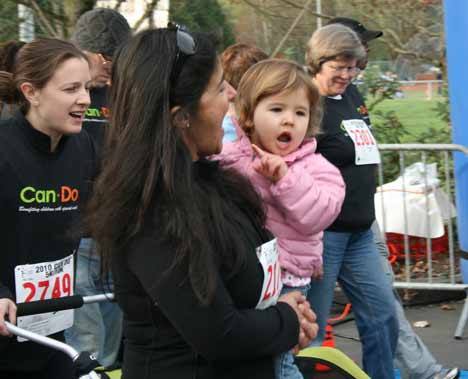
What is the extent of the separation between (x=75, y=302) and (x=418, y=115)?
6473 millimetres

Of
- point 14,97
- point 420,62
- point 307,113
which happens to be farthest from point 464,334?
point 420,62

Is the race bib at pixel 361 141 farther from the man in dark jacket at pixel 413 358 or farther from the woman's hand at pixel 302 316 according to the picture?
the woman's hand at pixel 302 316

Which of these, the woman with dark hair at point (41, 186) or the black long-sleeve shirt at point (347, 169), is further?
the black long-sleeve shirt at point (347, 169)

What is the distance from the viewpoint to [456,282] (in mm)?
6988

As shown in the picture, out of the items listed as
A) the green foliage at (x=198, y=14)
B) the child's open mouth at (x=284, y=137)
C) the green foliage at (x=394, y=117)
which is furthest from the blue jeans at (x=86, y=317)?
the green foliage at (x=394, y=117)

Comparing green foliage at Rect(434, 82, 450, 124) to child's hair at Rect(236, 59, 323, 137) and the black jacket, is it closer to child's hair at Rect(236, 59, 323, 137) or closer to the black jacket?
child's hair at Rect(236, 59, 323, 137)

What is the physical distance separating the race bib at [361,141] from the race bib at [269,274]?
2142 millimetres

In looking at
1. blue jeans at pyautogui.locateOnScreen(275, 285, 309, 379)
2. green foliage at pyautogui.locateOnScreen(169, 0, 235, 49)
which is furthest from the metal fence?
blue jeans at pyautogui.locateOnScreen(275, 285, 309, 379)

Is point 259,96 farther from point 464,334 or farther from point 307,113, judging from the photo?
point 464,334

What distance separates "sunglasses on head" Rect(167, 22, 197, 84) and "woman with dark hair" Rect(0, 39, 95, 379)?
3.63ft

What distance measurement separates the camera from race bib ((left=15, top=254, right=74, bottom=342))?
338 centimetres

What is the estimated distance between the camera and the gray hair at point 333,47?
4691mm

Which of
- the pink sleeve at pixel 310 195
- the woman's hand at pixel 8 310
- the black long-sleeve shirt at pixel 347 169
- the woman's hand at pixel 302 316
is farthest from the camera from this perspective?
the black long-sleeve shirt at pixel 347 169

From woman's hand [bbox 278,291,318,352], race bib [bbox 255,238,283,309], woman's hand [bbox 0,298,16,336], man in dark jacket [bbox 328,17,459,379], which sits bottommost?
man in dark jacket [bbox 328,17,459,379]
